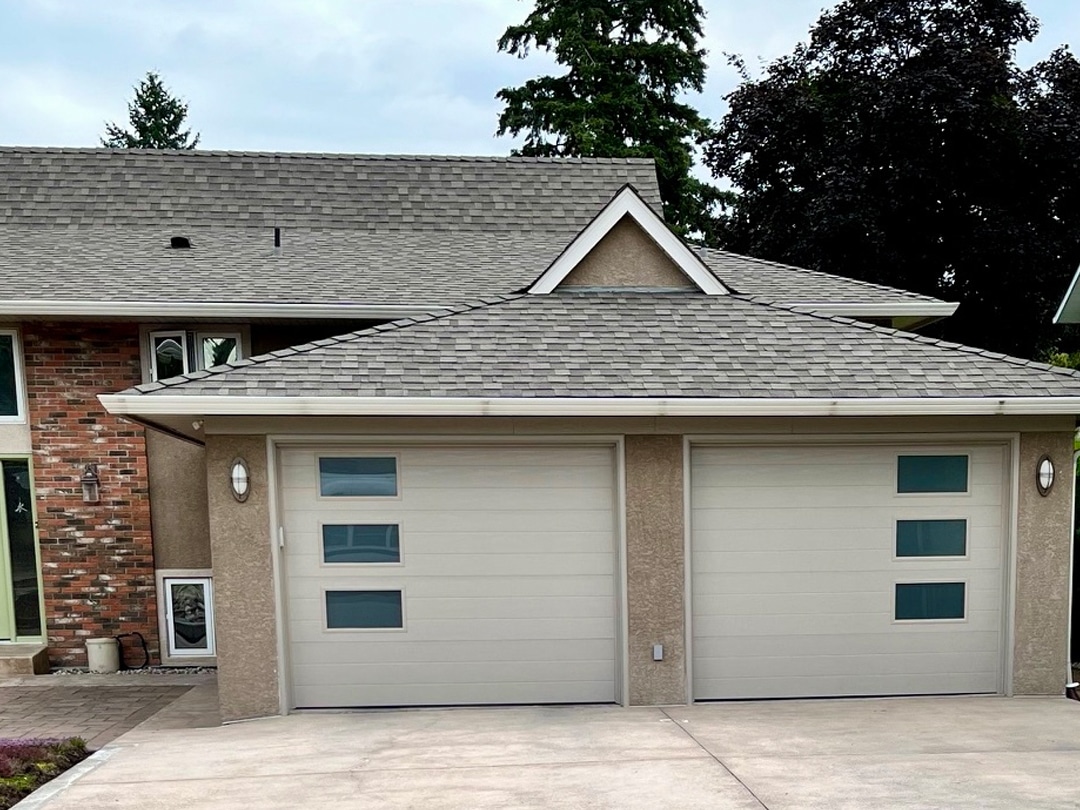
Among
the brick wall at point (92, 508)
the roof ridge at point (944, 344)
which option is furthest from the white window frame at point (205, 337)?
→ the roof ridge at point (944, 344)

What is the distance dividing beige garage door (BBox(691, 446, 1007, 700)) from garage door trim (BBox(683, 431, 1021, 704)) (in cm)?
5

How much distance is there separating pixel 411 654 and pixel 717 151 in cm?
1696

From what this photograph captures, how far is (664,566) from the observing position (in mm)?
5887

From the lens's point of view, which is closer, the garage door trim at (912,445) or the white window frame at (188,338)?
the garage door trim at (912,445)

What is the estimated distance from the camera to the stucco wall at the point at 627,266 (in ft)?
23.3

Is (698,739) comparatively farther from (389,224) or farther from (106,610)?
(389,224)

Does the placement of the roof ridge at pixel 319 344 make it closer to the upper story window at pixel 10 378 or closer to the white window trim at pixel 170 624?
the upper story window at pixel 10 378

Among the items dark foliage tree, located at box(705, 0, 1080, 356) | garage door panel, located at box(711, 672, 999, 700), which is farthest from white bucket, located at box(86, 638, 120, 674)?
dark foliage tree, located at box(705, 0, 1080, 356)

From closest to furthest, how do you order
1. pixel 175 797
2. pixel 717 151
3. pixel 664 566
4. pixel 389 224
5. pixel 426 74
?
pixel 175 797
pixel 664 566
pixel 389 224
pixel 717 151
pixel 426 74

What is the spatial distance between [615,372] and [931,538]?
2.90m

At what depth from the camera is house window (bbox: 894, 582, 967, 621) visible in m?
6.10

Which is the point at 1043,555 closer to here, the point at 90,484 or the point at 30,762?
the point at 30,762

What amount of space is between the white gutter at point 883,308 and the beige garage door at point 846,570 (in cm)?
224

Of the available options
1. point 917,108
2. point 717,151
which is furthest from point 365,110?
point 917,108
